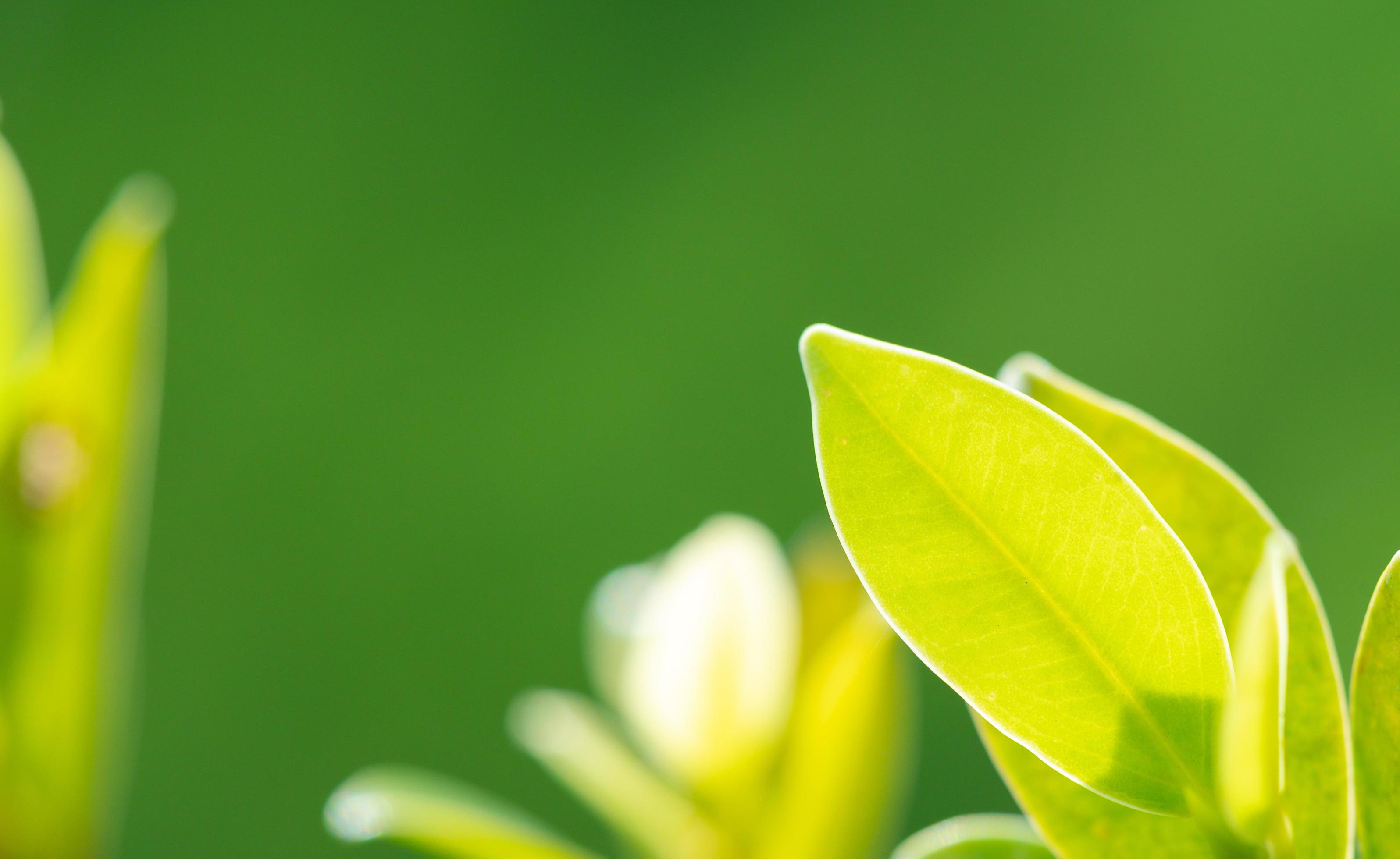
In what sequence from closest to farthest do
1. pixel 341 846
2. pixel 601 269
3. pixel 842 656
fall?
pixel 842 656
pixel 341 846
pixel 601 269

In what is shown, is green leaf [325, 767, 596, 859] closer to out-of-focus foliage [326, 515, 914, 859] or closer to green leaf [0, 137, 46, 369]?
out-of-focus foliage [326, 515, 914, 859]

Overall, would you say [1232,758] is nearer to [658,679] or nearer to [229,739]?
[658,679]

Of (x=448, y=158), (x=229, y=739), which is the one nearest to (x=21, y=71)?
(x=448, y=158)

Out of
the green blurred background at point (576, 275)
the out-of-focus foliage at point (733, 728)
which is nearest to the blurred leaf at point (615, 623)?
the out-of-focus foliage at point (733, 728)

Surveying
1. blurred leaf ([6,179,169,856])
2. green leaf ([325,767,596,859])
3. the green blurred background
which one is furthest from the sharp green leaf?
the green blurred background

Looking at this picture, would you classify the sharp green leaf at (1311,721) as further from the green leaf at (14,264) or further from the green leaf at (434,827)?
the green leaf at (14,264)

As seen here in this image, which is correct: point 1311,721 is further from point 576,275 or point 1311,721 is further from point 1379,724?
point 576,275

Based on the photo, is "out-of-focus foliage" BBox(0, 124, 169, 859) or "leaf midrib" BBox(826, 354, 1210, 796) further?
"out-of-focus foliage" BBox(0, 124, 169, 859)
